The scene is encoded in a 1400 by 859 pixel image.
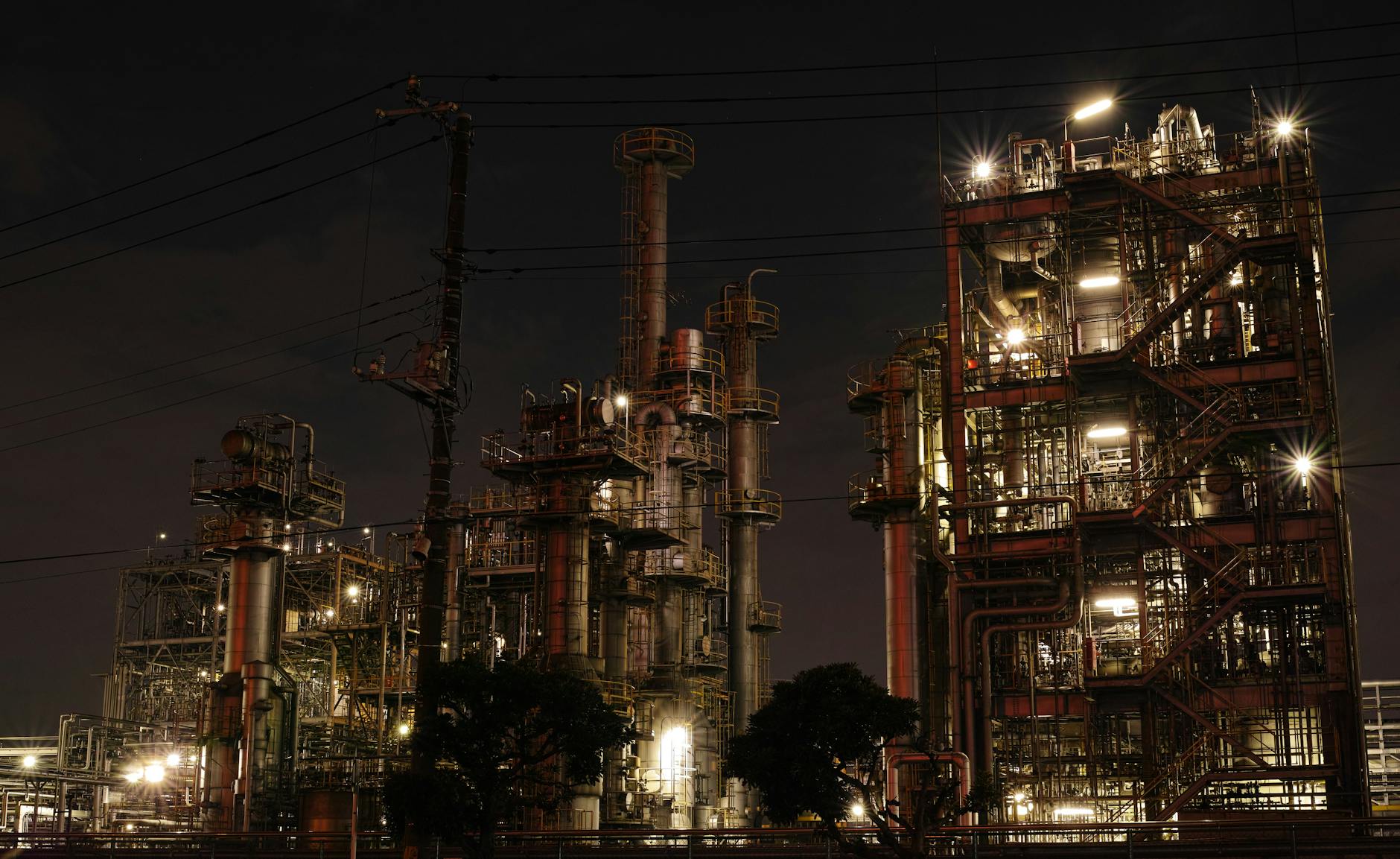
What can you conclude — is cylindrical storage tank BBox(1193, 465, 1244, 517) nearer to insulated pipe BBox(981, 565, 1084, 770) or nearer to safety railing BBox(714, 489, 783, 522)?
insulated pipe BBox(981, 565, 1084, 770)

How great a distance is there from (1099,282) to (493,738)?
33232 mm

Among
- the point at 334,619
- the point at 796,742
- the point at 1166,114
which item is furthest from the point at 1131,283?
the point at 334,619

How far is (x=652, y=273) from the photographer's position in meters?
67.3

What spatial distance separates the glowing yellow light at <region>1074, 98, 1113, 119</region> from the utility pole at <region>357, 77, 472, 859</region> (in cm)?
3132

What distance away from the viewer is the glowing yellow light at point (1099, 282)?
55.5 m

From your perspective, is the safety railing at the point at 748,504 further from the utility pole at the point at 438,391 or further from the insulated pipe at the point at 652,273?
the utility pole at the point at 438,391

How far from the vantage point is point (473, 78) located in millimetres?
32031

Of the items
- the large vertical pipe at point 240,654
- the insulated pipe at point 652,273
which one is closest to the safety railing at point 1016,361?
the insulated pipe at point 652,273

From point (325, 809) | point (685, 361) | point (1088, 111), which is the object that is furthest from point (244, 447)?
point (1088, 111)

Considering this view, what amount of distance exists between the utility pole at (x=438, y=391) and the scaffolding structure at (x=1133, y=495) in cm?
2493

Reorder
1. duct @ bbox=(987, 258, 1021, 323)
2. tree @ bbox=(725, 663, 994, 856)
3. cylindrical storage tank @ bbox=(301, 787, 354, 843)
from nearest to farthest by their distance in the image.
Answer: tree @ bbox=(725, 663, 994, 856)
cylindrical storage tank @ bbox=(301, 787, 354, 843)
duct @ bbox=(987, 258, 1021, 323)

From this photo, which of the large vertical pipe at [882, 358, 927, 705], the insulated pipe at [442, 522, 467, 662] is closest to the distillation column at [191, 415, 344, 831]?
the insulated pipe at [442, 522, 467, 662]

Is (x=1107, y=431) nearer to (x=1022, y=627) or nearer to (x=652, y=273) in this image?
(x=1022, y=627)

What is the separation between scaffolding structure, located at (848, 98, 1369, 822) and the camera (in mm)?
A: 46438
